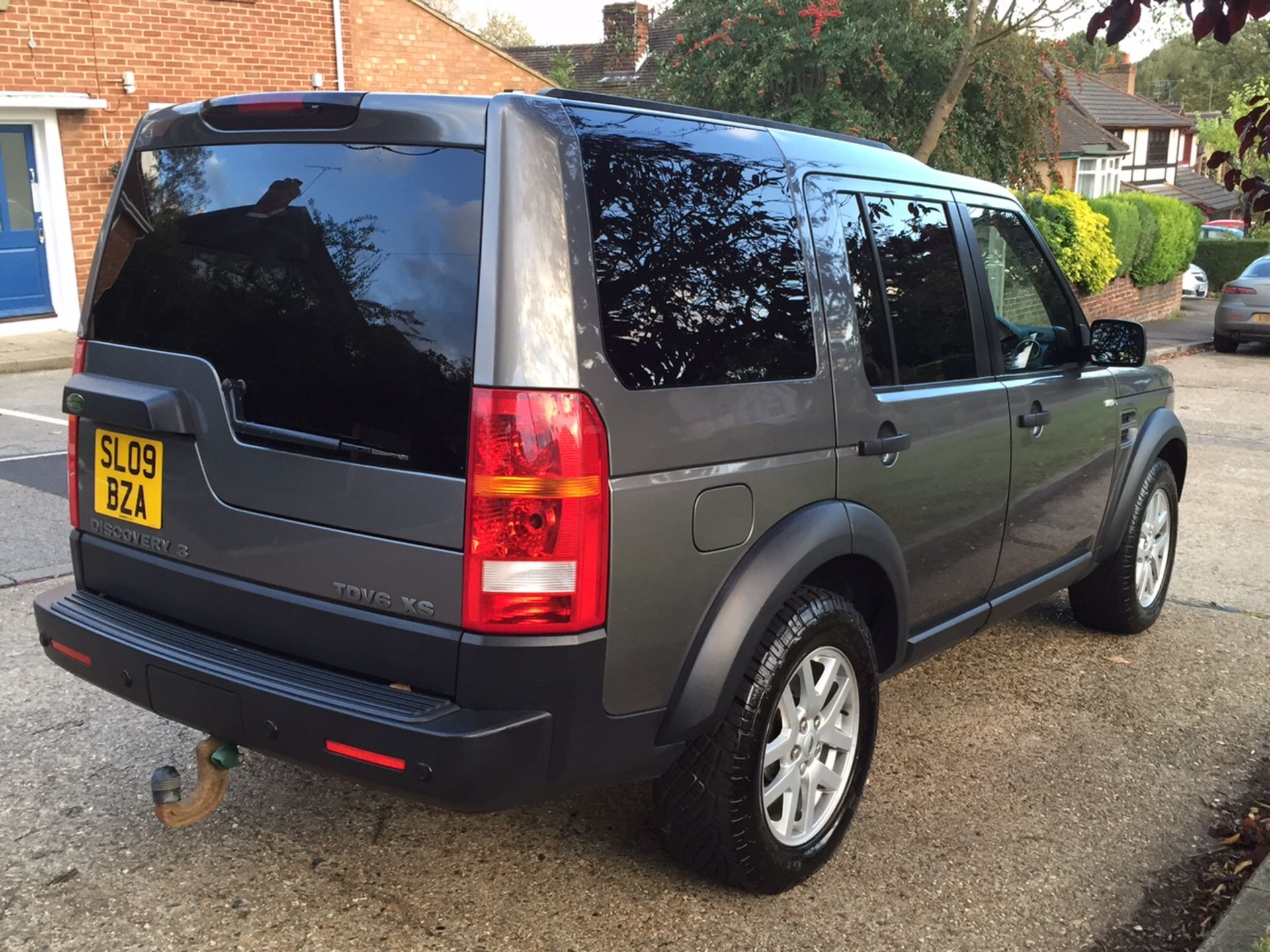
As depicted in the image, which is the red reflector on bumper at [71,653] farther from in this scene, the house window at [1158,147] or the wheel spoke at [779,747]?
the house window at [1158,147]

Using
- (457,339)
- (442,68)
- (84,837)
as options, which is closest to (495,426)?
(457,339)

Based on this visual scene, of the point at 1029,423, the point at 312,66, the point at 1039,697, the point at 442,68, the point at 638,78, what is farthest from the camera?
the point at 638,78

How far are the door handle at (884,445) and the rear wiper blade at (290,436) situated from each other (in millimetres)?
1359

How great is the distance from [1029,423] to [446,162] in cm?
245

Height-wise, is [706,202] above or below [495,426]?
above

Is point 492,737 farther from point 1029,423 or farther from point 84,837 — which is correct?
point 1029,423

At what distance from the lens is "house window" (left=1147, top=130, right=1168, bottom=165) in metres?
53.1

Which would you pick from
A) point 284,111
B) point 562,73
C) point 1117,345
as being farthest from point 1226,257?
point 284,111

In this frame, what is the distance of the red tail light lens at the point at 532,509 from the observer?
8.59 feet

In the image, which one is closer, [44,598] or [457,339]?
[457,339]

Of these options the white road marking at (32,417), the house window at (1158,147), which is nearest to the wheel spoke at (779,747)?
the white road marking at (32,417)

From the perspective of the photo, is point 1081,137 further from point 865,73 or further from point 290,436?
point 290,436

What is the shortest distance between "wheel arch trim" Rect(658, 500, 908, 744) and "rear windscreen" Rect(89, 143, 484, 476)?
2.47ft

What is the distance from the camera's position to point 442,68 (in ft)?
67.9
